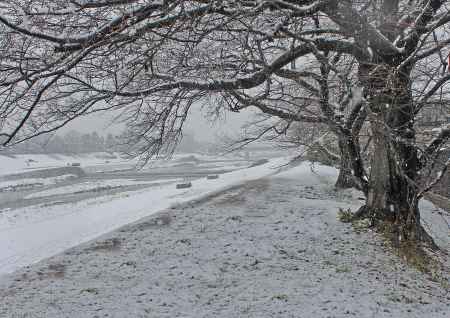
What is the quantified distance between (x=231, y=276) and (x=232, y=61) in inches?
143

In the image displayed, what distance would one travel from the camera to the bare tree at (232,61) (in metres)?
3.62

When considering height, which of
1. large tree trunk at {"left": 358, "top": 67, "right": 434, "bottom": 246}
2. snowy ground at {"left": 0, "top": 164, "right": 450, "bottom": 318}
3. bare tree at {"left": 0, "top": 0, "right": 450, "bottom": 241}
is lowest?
snowy ground at {"left": 0, "top": 164, "right": 450, "bottom": 318}

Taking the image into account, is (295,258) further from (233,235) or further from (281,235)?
(233,235)

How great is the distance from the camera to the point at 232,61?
6.35 meters

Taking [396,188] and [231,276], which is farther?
[396,188]

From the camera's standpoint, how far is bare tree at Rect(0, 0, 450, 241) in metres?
3.62

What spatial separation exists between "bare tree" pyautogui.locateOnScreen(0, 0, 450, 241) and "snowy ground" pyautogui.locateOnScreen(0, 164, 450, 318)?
1.35 meters

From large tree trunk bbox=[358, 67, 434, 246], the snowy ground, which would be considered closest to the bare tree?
large tree trunk bbox=[358, 67, 434, 246]

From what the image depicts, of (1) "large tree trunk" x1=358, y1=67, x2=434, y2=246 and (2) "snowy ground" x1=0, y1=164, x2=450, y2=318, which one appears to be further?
(1) "large tree trunk" x1=358, y1=67, x2=434, y2=246

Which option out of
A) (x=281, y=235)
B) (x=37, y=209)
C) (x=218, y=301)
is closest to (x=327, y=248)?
(x=281, y=235)

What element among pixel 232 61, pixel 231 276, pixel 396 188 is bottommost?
pixel 231 276

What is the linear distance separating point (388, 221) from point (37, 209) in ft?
61.6

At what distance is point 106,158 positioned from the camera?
6956 cm

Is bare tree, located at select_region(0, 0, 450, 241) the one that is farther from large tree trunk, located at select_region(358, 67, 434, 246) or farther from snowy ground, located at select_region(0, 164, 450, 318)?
snowy ground, located at select_region(0, 164, 450, 318)
